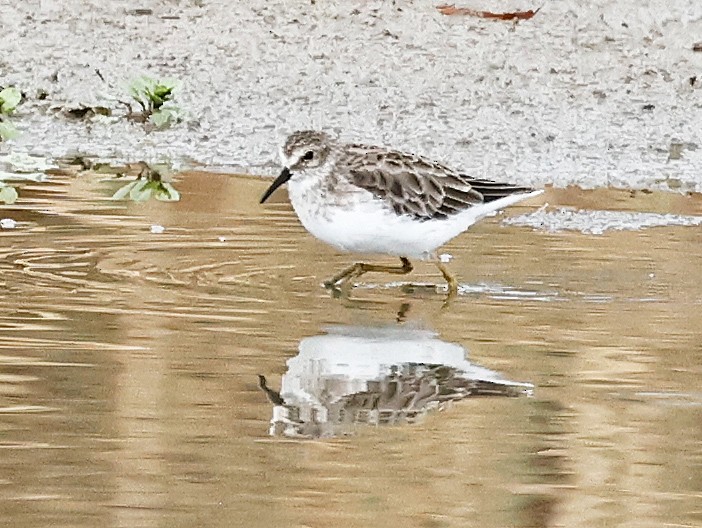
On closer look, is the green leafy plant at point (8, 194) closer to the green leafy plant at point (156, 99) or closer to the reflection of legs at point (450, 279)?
the green leafy plant at point (156, 99)

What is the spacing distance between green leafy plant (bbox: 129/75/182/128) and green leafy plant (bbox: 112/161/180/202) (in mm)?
1243

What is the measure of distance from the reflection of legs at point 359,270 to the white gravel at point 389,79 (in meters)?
2.16

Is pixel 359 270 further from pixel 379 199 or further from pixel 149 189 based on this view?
pixel 149 189

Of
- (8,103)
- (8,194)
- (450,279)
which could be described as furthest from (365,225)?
(8,103)

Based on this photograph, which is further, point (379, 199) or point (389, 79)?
point (389, 79)

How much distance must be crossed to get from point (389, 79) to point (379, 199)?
15.0 ft

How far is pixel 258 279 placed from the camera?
752 cm

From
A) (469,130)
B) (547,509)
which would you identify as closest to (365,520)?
(547,509)

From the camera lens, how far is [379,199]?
7992 mm

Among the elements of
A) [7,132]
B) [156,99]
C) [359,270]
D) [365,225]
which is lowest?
[7,132]

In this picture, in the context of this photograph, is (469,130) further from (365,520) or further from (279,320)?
(365,520)

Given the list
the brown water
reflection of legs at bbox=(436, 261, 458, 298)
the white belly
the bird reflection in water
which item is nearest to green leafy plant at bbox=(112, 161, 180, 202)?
the brown water

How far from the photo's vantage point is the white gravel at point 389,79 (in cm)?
1098

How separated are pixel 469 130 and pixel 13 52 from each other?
339 centimetres
